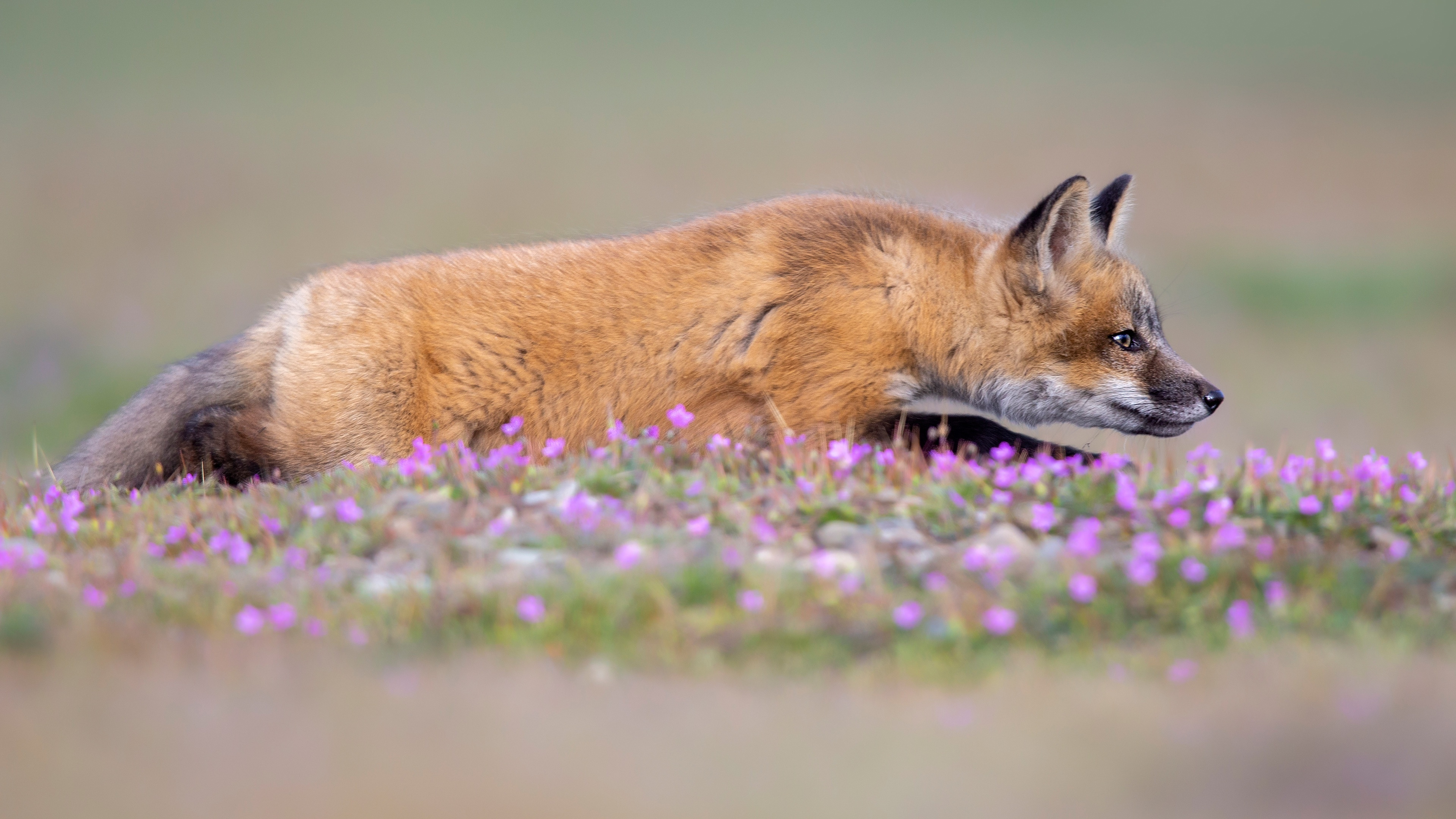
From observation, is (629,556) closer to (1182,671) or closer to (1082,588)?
(1082,588)

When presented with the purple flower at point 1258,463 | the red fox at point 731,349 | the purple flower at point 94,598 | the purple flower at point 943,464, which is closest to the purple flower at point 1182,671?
the purple flower at point 943,464

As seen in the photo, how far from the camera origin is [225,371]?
8180 millimetres

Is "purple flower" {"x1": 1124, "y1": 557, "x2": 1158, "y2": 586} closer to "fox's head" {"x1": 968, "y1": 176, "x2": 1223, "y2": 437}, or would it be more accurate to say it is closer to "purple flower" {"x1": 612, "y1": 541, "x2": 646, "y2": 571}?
"purple flower" {"x1": 612, "y1": 541, "x2": 646, "y2": 571}

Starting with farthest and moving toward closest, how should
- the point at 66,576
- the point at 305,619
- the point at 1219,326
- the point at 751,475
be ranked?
the point at 1219,326 → the point at 751,475 → the point at 66,576 → the point at 305,619

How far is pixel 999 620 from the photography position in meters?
4.61

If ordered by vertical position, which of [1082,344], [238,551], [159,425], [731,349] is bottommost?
[159,425]

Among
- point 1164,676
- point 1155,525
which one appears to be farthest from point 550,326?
point 1164,676

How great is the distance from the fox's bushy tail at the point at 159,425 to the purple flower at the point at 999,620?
5288mm

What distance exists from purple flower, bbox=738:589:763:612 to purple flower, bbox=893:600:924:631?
53 cm

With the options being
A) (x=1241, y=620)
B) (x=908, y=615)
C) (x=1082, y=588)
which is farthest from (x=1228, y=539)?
(x=908, y=615)

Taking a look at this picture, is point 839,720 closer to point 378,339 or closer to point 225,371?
point 378,339

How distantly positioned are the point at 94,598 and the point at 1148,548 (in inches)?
176

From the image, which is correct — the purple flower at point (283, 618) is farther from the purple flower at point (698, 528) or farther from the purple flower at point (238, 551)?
the purple flower at point (698, 528)

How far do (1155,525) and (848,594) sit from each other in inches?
69.2
